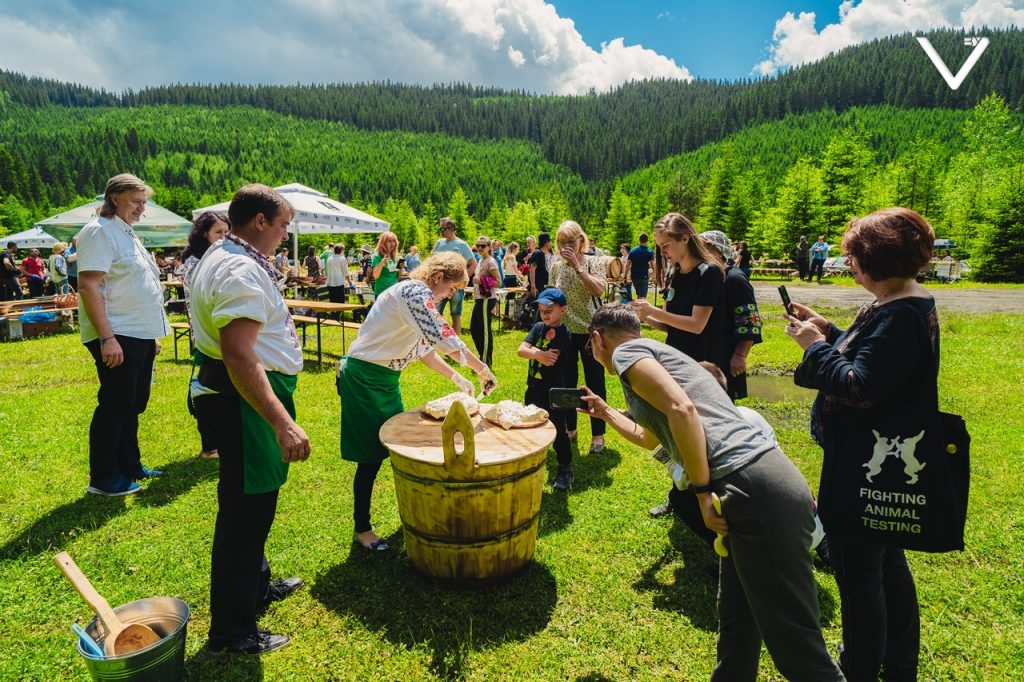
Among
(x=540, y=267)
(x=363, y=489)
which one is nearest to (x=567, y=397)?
(x=363, y=489)

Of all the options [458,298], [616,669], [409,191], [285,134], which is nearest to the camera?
[616,669]

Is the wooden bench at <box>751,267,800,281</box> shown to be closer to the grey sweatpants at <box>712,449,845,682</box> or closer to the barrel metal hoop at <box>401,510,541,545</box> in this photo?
the barrel metal hoop at <box>401,510,541,545</box>

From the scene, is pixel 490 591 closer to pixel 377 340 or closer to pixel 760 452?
pixel 377 340

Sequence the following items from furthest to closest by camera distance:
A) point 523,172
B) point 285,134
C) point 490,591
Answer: point 285,134, point 523,172, point 490,591

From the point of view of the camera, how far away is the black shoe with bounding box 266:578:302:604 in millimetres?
3406

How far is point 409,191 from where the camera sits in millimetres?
130500

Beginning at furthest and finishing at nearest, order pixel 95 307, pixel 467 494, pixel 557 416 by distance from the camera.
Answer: pixel 557 416 < pixel 95 307 < pixel 467 494

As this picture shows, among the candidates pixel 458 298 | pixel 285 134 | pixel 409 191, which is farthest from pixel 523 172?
pixel 458 298

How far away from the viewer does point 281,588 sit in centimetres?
346

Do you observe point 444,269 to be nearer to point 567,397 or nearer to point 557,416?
point 567,397

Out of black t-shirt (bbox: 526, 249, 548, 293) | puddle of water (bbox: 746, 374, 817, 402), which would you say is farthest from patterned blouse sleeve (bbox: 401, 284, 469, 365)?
black t-shirt (bbox: 526, 249, 548, 293)

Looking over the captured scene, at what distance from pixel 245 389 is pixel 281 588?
1.73 meters

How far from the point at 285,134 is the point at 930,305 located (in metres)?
191

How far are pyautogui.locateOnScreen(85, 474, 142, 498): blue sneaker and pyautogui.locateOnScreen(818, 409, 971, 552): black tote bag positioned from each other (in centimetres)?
544
